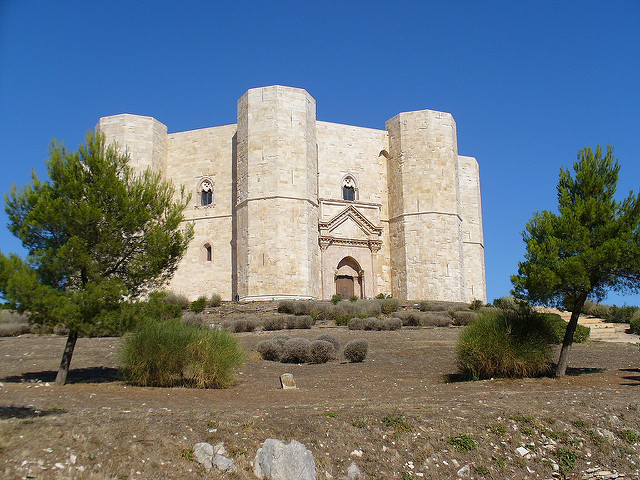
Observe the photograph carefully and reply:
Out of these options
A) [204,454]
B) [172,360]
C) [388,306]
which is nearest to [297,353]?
[172,360]

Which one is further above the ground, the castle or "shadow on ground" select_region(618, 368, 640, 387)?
the castle

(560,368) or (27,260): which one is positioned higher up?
(27,260)

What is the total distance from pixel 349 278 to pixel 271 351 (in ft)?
56.5

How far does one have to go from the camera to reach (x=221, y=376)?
36.1 feet

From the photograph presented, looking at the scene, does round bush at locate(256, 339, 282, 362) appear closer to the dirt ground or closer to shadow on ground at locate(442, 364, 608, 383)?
the dirt ground

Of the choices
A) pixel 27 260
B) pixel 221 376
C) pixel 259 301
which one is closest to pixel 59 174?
pixel 27 260

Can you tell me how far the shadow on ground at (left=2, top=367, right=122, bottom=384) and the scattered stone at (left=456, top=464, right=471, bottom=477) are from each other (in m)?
7.01

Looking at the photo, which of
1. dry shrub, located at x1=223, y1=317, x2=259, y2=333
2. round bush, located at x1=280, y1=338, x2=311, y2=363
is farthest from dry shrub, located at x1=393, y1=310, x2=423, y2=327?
round bush, located at x1=280, y1=338, x2=311, y2=363

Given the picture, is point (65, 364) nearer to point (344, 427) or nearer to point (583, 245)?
point (344, 427)

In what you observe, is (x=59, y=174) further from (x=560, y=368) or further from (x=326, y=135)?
(x=326, y=135)

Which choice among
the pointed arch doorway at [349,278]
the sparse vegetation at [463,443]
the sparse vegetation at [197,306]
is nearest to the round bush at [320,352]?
the sparse vegetation at [463,443]

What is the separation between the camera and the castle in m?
28.6

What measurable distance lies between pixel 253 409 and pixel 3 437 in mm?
3048

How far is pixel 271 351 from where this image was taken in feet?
48.5
